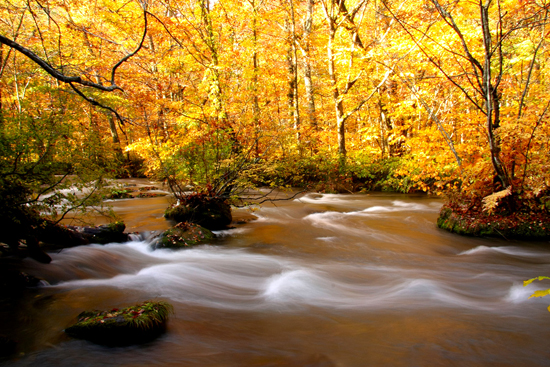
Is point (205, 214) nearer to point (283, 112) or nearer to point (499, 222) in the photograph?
point (499, 222)

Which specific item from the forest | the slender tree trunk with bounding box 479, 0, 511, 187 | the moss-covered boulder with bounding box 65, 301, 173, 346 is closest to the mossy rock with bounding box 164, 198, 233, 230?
the forest

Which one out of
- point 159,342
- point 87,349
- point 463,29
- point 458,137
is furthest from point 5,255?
point 463,29

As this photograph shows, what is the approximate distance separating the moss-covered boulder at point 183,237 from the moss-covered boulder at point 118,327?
3.33m

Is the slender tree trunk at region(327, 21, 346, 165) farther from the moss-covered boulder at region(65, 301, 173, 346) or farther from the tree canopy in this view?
the moss-covered boulder at region(65, 301, 173, 346)

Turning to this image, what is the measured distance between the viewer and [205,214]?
330 inches

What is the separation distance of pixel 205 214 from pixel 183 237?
4.93ft

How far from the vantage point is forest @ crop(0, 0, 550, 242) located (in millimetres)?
4570

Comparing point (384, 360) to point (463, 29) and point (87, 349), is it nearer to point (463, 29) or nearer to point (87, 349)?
point (87, 349)

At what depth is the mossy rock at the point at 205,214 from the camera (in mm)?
8352

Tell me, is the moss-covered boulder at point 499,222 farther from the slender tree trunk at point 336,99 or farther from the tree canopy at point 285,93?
the slender tree trunk at point 336,99

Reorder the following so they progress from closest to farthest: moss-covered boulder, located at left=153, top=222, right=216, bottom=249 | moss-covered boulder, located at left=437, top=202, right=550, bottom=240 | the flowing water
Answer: the flowing water, moss-covered boulder, located at left=437, top=202, right=550, bottom=240, moss-covered boulder, located at left=153, top=222, right=216, bottom=249

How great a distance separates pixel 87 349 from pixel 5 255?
2.76 meters

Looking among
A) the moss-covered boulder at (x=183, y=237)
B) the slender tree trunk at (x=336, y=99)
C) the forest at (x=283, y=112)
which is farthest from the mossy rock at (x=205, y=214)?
the slender tree trunk at (x=336, y=99)

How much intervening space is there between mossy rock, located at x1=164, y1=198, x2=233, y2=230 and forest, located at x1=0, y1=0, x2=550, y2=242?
35 centimetres
